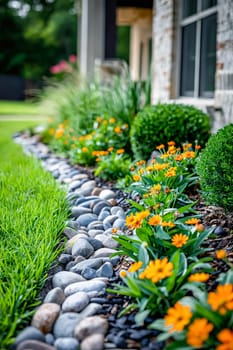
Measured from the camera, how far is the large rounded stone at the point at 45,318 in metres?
2.12

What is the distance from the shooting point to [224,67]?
4.77 meters

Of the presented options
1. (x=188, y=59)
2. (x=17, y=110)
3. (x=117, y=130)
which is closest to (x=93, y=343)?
(x=117, y=130)

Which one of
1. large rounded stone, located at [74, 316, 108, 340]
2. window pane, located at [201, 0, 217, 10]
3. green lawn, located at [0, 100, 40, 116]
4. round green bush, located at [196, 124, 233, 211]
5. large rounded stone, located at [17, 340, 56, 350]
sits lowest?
large rounded stone, located at [17, 340, 56, 350]

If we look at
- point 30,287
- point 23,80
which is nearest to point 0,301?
point 30,287

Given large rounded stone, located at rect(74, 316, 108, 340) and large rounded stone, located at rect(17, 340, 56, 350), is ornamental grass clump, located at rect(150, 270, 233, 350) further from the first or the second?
large rounded stone, located at rect(17, 340, 56, 350)

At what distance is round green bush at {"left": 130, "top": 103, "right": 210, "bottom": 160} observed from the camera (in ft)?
14.4

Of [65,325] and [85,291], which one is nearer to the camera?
[65,325]

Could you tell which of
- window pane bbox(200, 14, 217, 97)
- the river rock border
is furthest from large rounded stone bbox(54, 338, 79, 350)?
window pane bbox(200, 14, 217, 97)

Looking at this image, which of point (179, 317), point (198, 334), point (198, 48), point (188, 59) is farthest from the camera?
point (188, 59)

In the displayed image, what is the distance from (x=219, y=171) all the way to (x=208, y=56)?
3062mm

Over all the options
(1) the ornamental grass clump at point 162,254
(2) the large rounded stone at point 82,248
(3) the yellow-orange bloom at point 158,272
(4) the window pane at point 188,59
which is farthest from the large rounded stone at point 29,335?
(4) the window pane at point 188,59

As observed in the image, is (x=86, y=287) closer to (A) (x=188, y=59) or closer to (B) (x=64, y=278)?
(B) (x=64, y=278)

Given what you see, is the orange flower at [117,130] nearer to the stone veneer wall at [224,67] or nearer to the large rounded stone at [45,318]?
the stone veneer wall at [224,67]

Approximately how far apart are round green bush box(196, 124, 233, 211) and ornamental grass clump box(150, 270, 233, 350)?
91cm
